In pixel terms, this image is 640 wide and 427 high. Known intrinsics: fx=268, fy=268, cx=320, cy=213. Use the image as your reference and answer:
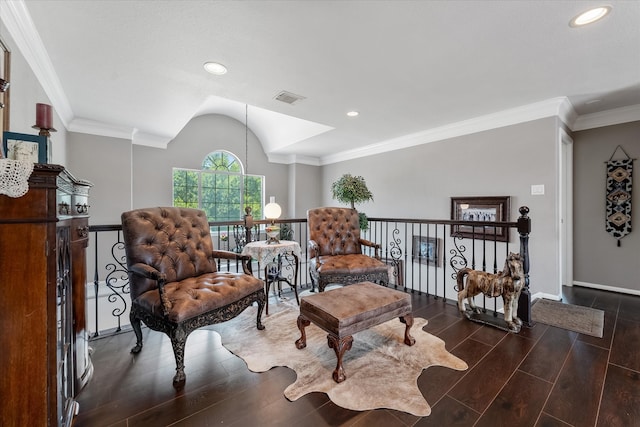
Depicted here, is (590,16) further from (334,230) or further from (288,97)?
(334,230)

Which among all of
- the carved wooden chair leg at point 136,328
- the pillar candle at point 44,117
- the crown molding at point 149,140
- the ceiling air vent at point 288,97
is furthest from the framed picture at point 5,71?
the crown molding at point 149,140

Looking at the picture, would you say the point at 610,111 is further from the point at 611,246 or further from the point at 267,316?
the point at 267,316

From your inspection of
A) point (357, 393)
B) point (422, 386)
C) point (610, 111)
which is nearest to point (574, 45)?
point (610, 111)

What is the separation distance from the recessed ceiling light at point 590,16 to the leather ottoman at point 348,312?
232 cm

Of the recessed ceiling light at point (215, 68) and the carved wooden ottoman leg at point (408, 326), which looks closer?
the carved wooden ottoman leg at point (408, 326)

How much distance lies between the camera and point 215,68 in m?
2.57

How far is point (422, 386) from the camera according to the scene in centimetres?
165

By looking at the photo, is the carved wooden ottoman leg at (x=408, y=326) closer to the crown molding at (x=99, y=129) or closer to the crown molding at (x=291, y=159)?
the crown molding at (x=99, y=129)

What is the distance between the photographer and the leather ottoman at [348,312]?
1.71 meters

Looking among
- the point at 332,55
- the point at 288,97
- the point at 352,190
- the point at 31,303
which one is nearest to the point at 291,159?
the point at 352,190

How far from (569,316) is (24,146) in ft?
14.4

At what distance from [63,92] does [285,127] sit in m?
3.34

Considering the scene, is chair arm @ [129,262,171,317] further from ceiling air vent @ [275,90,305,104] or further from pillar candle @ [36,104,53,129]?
ceiling air vent @ [275,90,305,104]

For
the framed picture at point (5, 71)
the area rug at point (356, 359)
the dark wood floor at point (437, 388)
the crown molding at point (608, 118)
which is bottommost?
the dark wood floor at point (437, 388)
